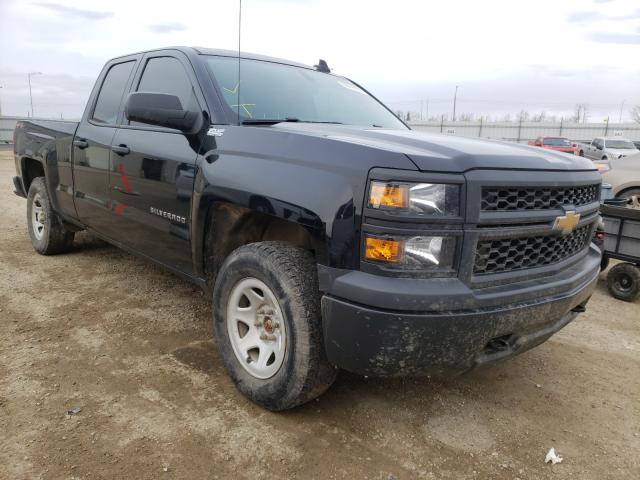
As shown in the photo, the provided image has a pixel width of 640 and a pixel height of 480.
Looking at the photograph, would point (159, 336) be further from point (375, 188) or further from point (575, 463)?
point (575, 463)

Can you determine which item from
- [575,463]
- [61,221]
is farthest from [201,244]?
[61,221]

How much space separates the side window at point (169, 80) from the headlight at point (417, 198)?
153 cm

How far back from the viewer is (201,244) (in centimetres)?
289

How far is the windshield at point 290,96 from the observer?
119 inches

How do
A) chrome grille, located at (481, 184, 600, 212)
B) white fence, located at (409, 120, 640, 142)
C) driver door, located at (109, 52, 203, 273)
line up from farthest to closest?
1. white fence, located at (409, 120, 640, 142)
2. driver door, located at (109, 52, 203, 273)
3. chrome grille, located at (481, 184, 600, 212)

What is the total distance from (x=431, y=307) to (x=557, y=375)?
169 centimetres

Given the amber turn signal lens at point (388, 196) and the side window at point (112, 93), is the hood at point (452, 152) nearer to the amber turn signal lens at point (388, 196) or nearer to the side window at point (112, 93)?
the amber turn signal lens at point (388, 196)

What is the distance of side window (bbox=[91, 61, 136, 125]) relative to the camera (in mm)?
3916

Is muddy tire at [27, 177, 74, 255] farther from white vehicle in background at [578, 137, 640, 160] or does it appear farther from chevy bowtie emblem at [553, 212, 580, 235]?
white vehicle in background at [578, 137, 640, 160]

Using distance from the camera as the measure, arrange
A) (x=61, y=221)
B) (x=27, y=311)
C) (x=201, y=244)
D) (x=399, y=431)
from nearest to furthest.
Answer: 1. (x=399, y=431)
2. (x=201, y=244)
3. (x=27, y=311)
4. (x=61, y=221)

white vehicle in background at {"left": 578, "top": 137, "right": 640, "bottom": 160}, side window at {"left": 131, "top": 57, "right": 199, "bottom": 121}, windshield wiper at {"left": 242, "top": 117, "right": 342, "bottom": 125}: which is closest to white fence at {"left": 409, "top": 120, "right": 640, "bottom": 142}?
white vehicle in background at {"left": 578, "top": 137, "right": 640, "bottom": 160}

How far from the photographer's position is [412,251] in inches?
78.3

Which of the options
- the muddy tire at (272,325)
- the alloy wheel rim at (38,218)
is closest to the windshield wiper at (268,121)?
the muddy tire at (272,325)

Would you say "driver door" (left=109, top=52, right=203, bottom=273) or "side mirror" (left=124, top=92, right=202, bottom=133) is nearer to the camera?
"side mirror" (left=124, top=92, right=202, bottom=133)
